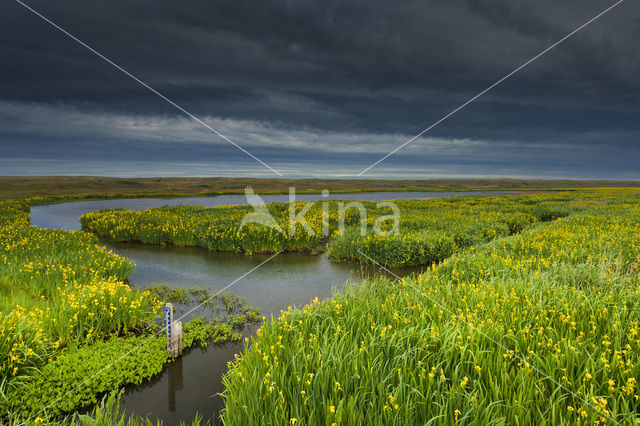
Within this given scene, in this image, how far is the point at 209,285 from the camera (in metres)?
11.3

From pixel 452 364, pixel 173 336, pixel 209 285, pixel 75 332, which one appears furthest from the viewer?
pixel 209 285

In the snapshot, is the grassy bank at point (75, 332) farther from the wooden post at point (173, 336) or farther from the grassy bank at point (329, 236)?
the grassy bank at point (329, 236)

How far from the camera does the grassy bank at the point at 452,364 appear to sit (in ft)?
11.5

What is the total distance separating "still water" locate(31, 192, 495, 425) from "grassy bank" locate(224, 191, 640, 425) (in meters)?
0.90

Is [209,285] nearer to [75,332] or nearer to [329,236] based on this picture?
[75,332]

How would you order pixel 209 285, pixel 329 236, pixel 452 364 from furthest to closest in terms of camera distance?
pixel 329 236 < pixel 209 285 < pixel 452 364

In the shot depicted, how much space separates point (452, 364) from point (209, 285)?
9.04 m

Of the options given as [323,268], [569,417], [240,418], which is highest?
[569,417]

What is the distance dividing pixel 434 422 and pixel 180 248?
55.1ft

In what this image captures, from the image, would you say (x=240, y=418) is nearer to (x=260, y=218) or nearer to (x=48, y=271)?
(x=48, y=271)

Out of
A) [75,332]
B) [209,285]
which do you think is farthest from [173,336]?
[209,285]

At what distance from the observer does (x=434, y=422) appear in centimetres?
340

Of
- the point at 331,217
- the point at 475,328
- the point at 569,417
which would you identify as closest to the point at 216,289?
the point at 475,328

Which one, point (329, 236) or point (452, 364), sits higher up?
point (452, 364)
